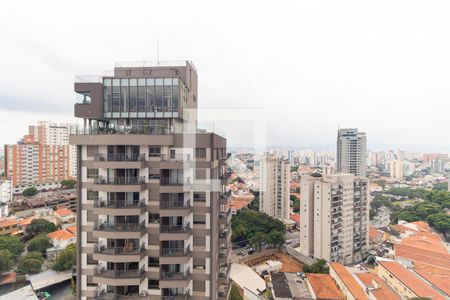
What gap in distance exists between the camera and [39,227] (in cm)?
3009

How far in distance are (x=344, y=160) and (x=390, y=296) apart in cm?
4347

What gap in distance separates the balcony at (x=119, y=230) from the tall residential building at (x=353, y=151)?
54863 millimetres

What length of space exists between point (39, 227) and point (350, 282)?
33599 mm

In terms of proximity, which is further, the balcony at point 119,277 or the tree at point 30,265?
the tree at point 30,265

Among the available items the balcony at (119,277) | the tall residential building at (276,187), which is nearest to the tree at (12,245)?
the balcony at (119,277)

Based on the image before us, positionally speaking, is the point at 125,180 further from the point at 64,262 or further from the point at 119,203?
the point at 64,262

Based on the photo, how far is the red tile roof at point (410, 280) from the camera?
1686cm

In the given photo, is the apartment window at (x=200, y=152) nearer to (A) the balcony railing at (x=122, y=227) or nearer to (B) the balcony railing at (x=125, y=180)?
(B) the balcony railing at (x=125, y=180)

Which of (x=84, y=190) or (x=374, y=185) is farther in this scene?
(x=374, y=185)

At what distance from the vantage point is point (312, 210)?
2775 centimetres

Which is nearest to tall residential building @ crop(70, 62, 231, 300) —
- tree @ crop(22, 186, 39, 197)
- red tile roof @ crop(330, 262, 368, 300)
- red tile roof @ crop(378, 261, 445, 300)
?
red tile roof @ crop(330, 262, 368, 300)

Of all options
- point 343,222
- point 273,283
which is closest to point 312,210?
point 343,222

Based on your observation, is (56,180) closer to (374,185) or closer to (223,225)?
(223,225)

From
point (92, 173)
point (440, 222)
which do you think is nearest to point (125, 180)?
point (92, 173)
